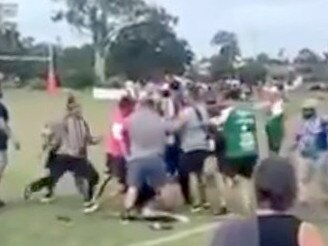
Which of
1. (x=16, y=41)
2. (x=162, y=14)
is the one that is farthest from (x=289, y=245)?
(x=162, y=14)

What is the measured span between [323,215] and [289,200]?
9.91 m

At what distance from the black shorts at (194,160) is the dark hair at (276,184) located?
32.1 ft

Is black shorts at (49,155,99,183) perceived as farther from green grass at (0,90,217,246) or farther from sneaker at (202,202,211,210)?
sneaker at (202,202,211,210)

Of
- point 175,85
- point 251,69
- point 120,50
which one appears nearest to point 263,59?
point 251,69

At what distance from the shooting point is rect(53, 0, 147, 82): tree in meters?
99.2

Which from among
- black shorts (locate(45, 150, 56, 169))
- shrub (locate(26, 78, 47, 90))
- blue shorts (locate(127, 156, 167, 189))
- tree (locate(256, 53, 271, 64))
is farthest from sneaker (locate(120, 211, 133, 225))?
shrub (locate(26, 78, 47, 90))

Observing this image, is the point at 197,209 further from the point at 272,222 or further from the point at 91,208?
the point at 272,222

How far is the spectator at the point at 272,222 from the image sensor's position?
5.56 m

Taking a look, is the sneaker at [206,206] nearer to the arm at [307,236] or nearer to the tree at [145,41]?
the arm at [307,236]

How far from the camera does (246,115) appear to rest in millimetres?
15695

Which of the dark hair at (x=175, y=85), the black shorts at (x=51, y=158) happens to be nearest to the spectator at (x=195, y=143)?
the dark hair at (x=175, y=85)

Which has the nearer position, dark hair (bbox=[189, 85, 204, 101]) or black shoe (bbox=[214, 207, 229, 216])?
black shoe (bbox=[214, 207, 229, 216])

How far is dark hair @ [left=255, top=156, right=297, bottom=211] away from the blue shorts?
840cm

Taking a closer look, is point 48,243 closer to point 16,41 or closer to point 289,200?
point 289,200
